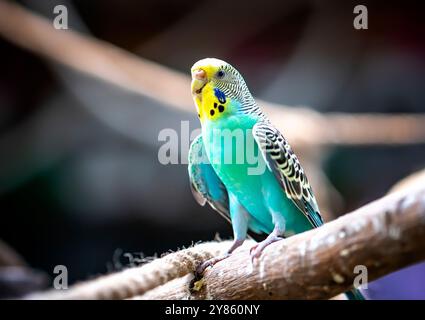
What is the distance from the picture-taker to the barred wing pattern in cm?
81

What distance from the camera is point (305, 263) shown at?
2.12 feet

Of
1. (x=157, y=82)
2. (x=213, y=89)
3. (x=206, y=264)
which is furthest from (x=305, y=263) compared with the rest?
(x=157, y=82)

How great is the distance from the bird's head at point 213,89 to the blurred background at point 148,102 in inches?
17.8

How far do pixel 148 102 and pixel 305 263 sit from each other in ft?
2.73

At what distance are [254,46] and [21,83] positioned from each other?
24.4 inches

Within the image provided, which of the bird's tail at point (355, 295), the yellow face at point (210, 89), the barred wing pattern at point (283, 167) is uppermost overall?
the yellow face at point (210, 89)

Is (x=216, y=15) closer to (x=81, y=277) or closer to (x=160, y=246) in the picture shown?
(x=160, y=246)

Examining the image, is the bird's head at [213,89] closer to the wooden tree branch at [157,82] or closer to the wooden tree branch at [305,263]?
the wooden tree branch at [305,263]

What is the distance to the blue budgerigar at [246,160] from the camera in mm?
815

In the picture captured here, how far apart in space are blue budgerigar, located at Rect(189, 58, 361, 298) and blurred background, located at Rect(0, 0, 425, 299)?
0.45 m

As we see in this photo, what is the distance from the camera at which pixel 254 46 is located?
1.42m

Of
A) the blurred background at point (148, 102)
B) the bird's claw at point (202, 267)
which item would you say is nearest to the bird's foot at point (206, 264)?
the bird's claw at point (202, 267)

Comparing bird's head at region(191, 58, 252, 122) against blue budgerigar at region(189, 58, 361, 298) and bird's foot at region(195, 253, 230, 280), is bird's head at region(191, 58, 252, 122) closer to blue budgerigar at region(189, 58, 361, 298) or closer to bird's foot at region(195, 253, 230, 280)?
blue budgerigar at region(189, 58, 361, 298)

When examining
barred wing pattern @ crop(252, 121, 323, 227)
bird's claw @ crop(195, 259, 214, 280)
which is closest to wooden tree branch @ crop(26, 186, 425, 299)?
bird's claw @ crop(195, 259, 214, 280)
